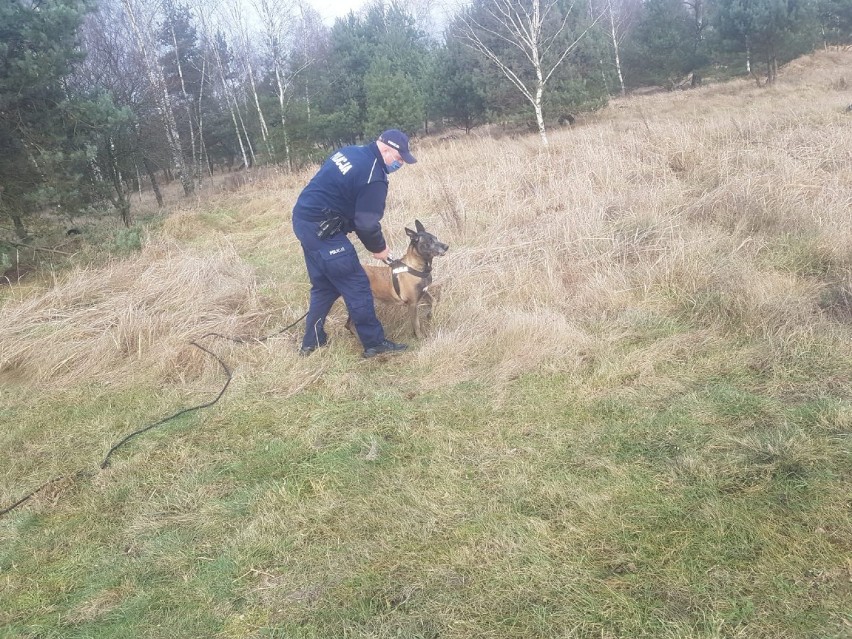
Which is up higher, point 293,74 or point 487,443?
point 293,74

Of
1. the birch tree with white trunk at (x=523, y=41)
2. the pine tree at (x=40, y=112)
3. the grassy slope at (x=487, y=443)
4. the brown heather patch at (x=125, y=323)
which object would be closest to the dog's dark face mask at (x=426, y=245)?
the grassy slope at (x=487, y=443)

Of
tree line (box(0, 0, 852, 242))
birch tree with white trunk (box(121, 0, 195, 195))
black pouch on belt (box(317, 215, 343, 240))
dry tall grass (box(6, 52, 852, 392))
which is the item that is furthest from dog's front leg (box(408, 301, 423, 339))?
birch tree with white trunk (box(121, 0, 195, 195))

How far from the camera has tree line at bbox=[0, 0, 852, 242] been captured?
771 cm

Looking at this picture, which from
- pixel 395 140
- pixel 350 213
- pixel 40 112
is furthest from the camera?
pixel 40 112

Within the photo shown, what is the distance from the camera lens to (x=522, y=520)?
2.33 m

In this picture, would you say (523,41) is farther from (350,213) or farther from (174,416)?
(174,416)

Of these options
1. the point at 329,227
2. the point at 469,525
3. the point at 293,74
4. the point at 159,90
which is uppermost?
the point at 293,74

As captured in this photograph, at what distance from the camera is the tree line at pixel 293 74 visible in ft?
25.3

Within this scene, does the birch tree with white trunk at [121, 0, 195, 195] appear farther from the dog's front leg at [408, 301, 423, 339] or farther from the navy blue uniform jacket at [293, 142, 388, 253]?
the dog's front leg at [408, 301, 423, 339]

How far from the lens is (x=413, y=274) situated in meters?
4.38

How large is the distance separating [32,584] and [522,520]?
6.76 feet

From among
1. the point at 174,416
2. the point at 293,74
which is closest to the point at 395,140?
the point at 174,416

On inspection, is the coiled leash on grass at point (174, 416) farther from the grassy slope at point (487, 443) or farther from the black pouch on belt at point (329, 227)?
the black pouch on belt at point (329, 227)

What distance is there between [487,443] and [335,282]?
1775 mm
